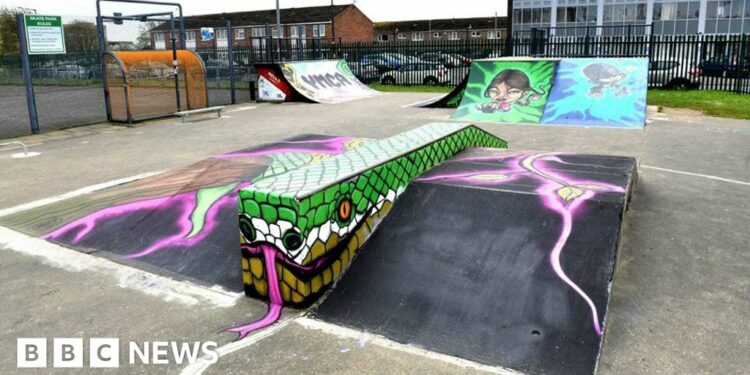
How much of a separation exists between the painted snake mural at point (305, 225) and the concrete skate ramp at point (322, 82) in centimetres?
1414

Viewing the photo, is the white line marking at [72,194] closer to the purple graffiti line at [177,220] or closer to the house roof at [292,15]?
the purple graffiti line at [177,220]

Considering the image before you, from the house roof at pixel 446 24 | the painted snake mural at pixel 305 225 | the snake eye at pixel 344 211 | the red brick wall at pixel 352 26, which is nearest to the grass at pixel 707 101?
the painted snake mural at pixel 305 225

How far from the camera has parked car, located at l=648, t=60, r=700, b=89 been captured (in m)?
20.8

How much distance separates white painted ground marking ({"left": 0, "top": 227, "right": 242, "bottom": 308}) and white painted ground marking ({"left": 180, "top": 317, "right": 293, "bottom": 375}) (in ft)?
1.65

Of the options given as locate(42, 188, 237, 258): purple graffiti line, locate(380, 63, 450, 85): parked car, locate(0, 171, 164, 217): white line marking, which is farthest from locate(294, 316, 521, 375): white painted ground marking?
locate(380, 63, 450, 85): parked car

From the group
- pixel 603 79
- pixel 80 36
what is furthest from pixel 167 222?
pixel 80 36

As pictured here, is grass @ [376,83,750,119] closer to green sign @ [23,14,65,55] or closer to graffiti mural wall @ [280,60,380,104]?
graffiti mural wall @ [280,60,380,104]

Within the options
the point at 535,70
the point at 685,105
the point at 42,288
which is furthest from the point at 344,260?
the point at 685,105

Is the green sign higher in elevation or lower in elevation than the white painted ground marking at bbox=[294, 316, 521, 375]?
higher

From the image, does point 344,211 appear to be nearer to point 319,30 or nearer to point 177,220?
point 177,220

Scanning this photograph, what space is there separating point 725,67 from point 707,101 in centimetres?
442

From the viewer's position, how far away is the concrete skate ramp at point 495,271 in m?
3.42

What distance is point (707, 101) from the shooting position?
16.8 m

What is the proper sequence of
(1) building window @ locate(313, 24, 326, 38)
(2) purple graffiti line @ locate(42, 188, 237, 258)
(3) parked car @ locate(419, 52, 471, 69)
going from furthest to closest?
(1) building window @ locate(313, 24, 326, 38), (3) parked car @ locate(419, 52, 471, 69), (2) purple graffiti line @ locate(42, 188, 237, 258)
